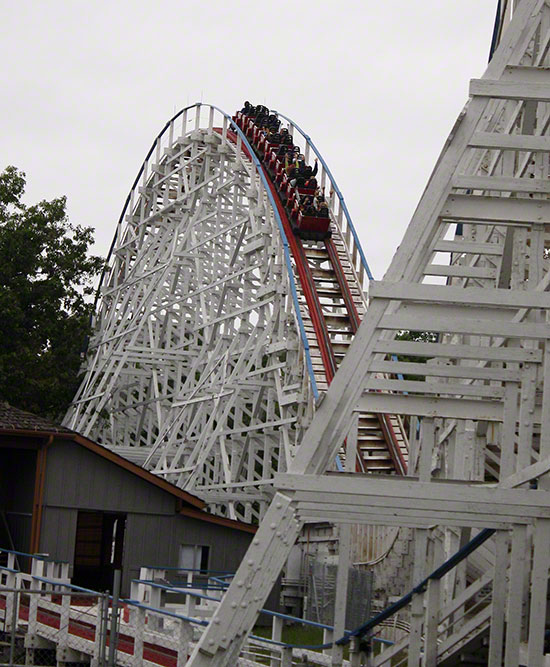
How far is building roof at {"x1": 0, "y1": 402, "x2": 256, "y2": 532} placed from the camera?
19.9m

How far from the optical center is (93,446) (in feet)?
67.4

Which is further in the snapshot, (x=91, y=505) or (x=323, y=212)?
(x=323, y=212)

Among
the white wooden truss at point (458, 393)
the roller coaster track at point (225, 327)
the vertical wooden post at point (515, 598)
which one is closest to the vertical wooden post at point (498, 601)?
the white wooden truss at point (458, 393)

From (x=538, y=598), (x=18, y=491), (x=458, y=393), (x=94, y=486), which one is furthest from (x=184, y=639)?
(x=18, y=491)

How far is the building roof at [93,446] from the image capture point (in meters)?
19.9

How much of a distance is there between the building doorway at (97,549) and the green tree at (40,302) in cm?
558

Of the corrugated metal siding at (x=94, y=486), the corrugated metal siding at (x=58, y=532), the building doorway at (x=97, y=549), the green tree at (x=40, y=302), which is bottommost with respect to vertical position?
the building doorway at (x=97, y=549)

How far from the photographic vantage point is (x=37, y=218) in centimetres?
3425

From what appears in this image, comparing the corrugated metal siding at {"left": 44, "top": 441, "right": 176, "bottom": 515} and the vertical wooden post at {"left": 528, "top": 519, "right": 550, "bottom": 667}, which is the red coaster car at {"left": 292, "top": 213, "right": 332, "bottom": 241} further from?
the vertical wooden post at {"left": 528, "top": 519, "right": 550, "bottom": 667}

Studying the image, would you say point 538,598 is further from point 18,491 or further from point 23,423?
point 18,491

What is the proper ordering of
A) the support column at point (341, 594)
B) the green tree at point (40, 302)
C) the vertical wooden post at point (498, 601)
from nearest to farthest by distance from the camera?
the vertical wooden post at point (498, 601) < the support column at point (341, 594) < the green tree at point (40, 302)

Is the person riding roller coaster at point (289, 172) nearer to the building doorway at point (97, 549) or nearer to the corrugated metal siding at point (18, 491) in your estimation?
the building doorway at point (97, 549)

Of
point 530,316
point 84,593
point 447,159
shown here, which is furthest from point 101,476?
point 447,159

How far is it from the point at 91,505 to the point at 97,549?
308 inches
